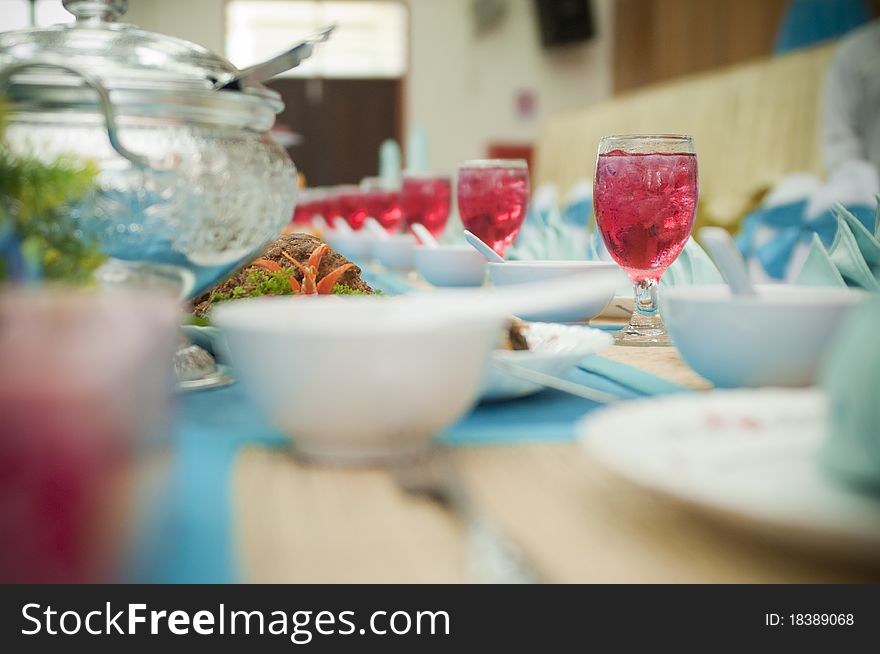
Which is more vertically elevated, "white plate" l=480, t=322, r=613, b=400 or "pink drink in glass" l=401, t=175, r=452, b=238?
"pink drink in glass" l=401, t=175, r=452, b=238

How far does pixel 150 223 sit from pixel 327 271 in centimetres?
36

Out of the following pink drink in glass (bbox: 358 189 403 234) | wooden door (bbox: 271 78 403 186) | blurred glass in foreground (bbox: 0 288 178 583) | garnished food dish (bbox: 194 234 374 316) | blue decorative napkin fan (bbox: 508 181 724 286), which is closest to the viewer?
blurred glass in foreground (bbox: 0 288 178 583)

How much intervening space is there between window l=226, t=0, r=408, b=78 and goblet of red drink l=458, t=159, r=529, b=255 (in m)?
7.79

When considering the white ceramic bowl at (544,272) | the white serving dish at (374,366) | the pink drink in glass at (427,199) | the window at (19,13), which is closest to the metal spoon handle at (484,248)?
the white ceramic bowl at (544,272)

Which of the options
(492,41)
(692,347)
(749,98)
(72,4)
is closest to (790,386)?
(692,347)

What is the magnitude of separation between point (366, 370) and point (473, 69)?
886cm

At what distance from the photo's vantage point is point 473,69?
8961 millimetres

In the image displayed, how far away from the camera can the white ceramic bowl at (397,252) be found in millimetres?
1773

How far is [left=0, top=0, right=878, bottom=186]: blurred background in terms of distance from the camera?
8758mm

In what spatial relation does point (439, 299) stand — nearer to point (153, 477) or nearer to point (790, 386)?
point (153, 477)

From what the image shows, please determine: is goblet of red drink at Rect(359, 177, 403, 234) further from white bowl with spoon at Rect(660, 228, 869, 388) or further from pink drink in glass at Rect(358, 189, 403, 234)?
white bowl with spoon at Rect(660, 228, 869, 388)

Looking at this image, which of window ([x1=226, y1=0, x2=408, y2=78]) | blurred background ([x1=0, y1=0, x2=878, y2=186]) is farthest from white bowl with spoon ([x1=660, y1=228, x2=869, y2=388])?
window ([x1=226, y1=0, x2=408, y2=78])

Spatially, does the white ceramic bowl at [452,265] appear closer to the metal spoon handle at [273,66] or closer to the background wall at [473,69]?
the metal spoon handle at [273,66]

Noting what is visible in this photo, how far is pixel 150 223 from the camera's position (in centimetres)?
65
